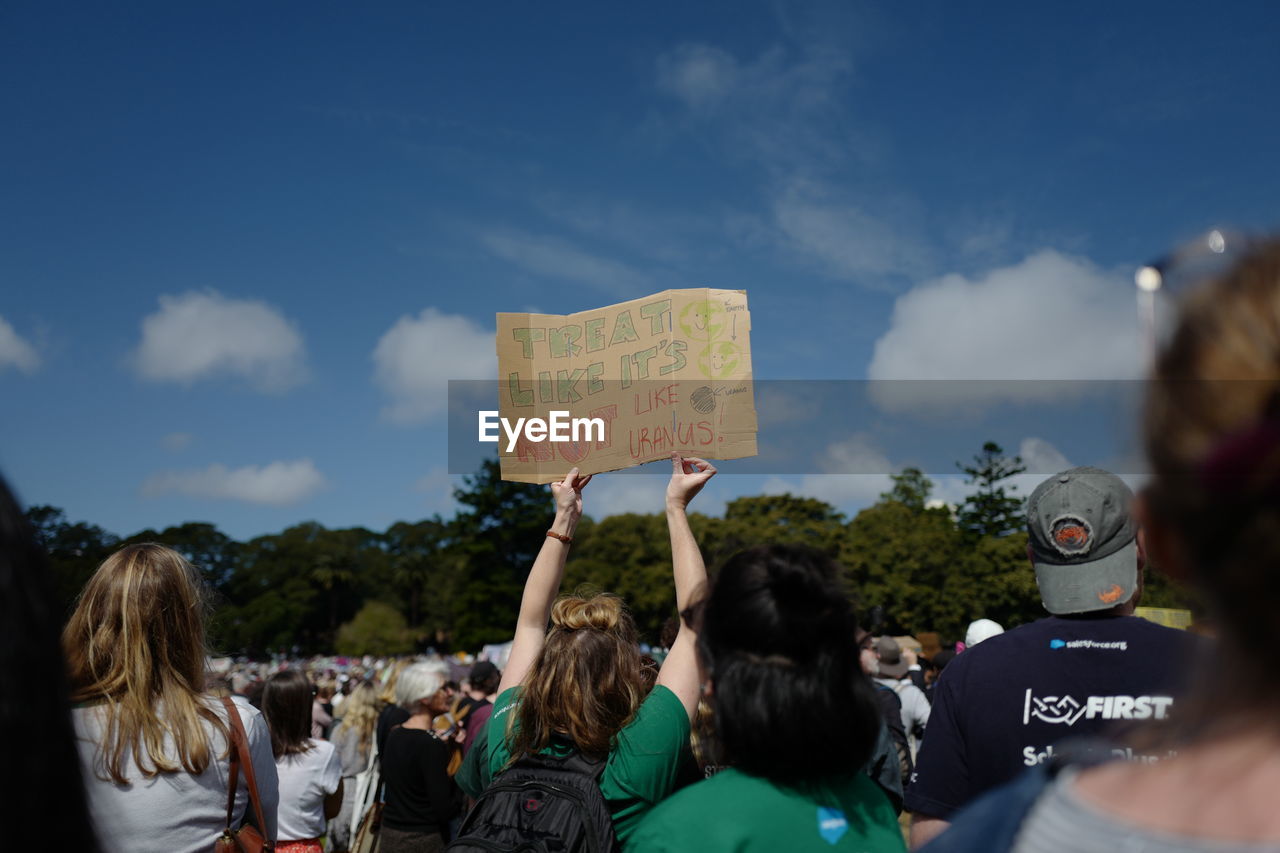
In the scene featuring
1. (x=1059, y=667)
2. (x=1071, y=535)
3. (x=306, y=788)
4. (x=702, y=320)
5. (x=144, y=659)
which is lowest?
(x=306, y=788)

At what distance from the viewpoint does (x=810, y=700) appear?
205 centimetres

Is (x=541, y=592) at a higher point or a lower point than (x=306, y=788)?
higher

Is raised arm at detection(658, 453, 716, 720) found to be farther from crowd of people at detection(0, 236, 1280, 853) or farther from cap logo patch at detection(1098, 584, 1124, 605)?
cap logo patch at detection(1098, 584, 1124, 605)

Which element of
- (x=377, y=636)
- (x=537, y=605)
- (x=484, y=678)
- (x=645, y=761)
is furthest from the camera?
(x=377, y=636)

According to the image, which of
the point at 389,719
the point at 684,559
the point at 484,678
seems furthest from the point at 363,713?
the point at 684,559

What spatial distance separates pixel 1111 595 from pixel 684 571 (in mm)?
1345

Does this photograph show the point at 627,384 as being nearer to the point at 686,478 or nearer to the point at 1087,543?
the point at 686,478

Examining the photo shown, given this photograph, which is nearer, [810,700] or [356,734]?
[810,700]

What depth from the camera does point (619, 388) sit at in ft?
14.8

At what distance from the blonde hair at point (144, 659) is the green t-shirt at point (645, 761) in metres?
1.24

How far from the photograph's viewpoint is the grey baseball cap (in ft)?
8.79

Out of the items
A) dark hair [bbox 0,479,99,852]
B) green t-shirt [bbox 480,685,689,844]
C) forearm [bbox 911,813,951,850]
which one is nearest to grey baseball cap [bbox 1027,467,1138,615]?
forearm [bbox 911,813,951,850]

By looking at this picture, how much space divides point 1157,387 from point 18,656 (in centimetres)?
129

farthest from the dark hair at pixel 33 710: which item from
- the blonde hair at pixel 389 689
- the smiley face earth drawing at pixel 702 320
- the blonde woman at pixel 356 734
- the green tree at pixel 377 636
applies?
the green tree at pixel 377 636
